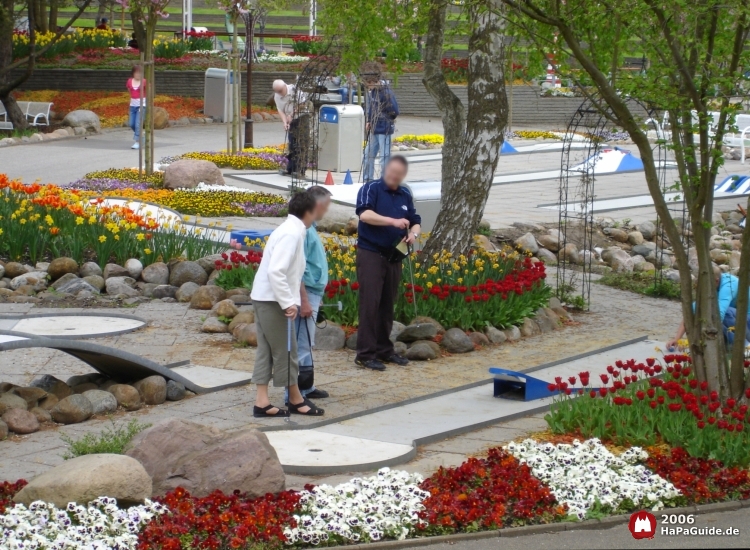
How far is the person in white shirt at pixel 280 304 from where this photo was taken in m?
6.69

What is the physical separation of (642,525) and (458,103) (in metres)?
6.78

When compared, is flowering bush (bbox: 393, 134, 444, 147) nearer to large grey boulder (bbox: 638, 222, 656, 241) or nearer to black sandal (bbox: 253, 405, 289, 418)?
large grey boulder (bbox: 638, 222, 656, 241)

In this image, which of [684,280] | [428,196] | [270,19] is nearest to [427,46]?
[428,196]

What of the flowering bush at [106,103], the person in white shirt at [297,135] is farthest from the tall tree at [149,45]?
the flowering bush at [106,103]

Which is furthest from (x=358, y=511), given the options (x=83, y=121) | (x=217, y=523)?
(x=83, y=121)

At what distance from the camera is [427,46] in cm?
1123

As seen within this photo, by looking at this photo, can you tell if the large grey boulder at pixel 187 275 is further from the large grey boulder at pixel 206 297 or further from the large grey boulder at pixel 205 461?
the large grey boulder at pixel 205 461

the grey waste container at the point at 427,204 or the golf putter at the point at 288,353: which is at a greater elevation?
the grey waste container at the point at 427,204

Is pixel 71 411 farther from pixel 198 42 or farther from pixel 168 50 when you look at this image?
pixel 198 42

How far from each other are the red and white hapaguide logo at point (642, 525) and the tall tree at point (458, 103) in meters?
5.56

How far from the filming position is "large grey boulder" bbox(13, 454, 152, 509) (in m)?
4.89

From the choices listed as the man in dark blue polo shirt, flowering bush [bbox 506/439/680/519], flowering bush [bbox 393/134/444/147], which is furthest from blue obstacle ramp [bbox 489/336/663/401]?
flowering bush [bbox 393/134/444/147]

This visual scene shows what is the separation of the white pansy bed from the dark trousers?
2439 millimetres

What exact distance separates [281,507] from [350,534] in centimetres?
37
